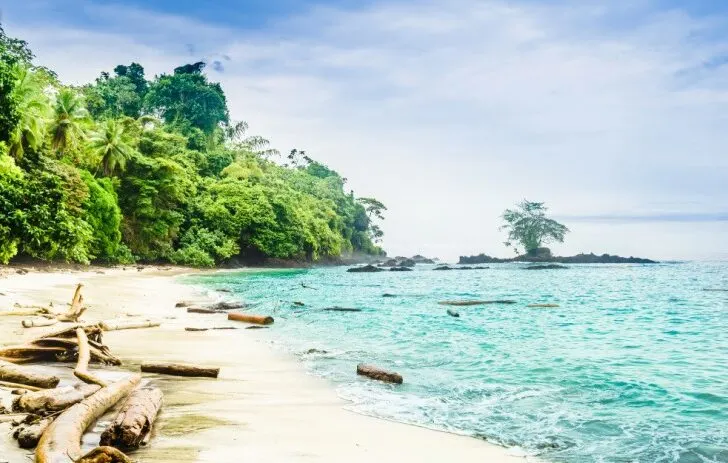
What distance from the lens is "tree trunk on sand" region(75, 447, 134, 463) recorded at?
10.7 feet

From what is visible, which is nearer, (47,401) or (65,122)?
(47,401)

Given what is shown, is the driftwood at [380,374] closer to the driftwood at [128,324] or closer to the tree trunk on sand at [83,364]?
the tree trunk on sand at [83,364]

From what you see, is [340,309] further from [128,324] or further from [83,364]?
[83,364]

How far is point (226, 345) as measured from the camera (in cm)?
1059

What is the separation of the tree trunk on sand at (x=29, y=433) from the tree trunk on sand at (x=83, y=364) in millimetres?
1269

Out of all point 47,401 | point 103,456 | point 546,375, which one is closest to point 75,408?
point 47,401

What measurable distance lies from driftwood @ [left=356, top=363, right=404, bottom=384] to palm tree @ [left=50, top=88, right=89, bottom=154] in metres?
35.7

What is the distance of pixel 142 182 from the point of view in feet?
152

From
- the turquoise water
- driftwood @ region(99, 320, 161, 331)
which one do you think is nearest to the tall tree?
the turquoise water

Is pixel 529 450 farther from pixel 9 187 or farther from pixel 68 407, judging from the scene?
pixel 9 187

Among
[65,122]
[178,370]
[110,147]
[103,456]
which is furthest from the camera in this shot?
[110,147]

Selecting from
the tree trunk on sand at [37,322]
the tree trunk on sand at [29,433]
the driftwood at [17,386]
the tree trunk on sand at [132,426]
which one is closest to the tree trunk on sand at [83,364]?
the driftwood at [17,386]

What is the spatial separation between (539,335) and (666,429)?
787 centimetres

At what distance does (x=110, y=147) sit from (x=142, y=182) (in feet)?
14.8
